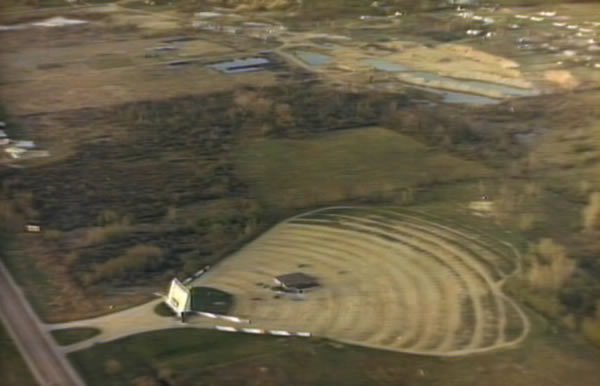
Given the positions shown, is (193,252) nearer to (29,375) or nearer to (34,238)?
(34,238)

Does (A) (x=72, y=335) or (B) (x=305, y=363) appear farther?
(A) (x=72, y=335)

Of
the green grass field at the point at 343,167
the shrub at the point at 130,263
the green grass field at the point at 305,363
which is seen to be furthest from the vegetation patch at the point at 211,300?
the green grass field at the point at 343,167

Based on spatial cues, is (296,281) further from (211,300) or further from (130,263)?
(130,263)

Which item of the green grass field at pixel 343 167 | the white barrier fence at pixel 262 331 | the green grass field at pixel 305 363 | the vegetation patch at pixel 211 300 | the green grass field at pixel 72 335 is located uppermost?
the green grass field at pixel 343 167

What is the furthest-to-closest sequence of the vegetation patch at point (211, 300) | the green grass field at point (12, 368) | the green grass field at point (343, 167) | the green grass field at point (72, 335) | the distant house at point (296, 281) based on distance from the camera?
the green grass field at point (343, 167) < the distant house at point (296, 281) < the vegetation patch at point (211, 300) < the green grass field at point (72, 335) < the green grass field at point (12, 368)

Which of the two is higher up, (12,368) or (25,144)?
(25,144)

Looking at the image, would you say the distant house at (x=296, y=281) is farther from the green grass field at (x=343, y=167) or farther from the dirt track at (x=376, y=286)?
the green grass field at (x=343, y=167)

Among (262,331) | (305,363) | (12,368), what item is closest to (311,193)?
(262,331)

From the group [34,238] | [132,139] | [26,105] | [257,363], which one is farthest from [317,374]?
[26,105]
